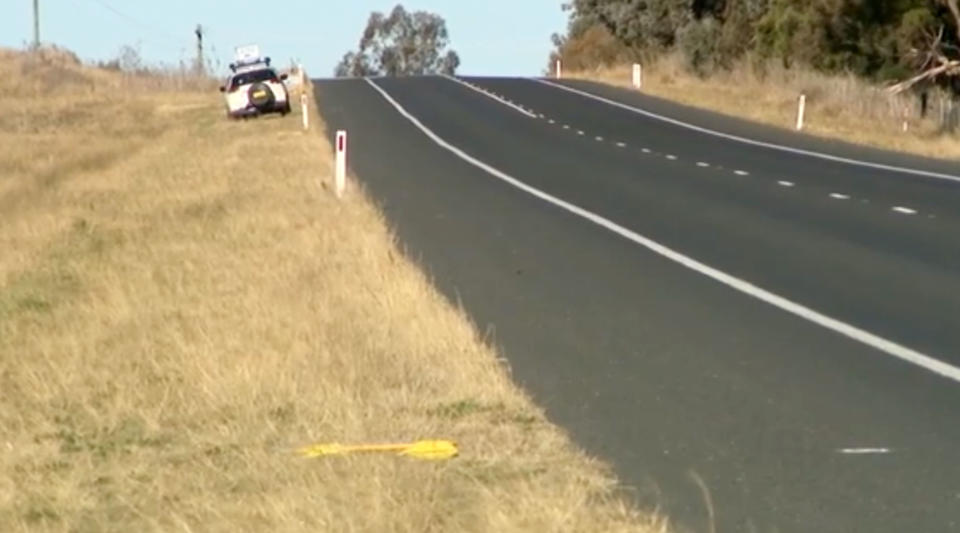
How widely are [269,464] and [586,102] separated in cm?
4548

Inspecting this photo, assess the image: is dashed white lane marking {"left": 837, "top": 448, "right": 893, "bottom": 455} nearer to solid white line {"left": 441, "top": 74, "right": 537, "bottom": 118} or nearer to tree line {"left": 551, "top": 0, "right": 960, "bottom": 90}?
solid white line {"left": 441, "top": 74, "right": 537, "bottom": 118}

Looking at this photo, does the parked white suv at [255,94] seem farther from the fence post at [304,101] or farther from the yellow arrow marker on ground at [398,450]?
the yellow arrow marker on ground at [398,450]

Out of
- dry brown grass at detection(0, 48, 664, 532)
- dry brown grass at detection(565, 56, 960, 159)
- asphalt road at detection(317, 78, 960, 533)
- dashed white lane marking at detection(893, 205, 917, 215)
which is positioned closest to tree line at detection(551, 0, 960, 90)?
dry brown grass at detection(565, 56, 960, 159)

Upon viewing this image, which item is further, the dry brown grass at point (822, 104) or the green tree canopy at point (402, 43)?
the green tree canopy at point (402, 43)

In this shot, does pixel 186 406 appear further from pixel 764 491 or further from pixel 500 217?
pixel 500 217

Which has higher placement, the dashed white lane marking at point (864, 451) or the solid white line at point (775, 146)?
the dashed white lane marking at point (864, 451)

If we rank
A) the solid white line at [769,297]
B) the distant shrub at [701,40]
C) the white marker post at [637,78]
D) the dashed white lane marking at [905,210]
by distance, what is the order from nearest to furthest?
the solid white line at [769,297] → the dashed white lane marking at [905,210] → the white marker post at [637,78] → the distant shrub at [701,40]

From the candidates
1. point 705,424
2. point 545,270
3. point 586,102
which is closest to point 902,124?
point 586,102

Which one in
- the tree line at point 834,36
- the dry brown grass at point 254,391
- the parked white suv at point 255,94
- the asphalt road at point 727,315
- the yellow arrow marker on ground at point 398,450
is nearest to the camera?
the dry brown grass at point 254,391

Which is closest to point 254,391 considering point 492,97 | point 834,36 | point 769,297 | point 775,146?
point 769,297

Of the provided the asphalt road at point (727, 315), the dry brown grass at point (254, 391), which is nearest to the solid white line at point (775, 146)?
the asphalt road at point (727, 315)

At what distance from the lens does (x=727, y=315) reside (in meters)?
13.8

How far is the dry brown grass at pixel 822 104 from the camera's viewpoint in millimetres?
40500

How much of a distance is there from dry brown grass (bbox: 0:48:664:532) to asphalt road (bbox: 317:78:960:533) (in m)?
0.52
